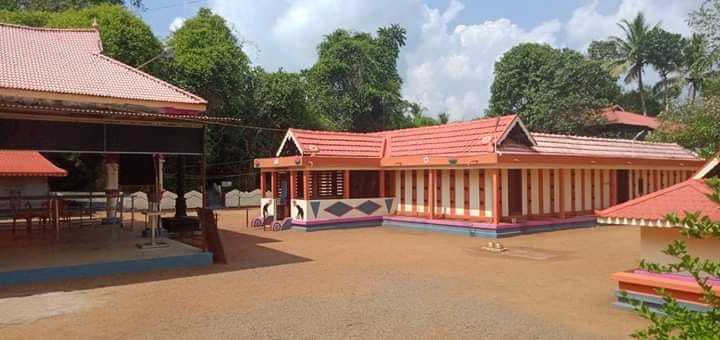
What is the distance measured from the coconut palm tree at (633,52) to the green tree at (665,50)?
0.51 meters

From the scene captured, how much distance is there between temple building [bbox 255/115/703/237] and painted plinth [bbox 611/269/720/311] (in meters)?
7.71

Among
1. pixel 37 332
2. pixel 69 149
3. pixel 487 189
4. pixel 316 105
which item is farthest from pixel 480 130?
pixel 316 105

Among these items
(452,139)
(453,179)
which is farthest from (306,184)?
(452,139)

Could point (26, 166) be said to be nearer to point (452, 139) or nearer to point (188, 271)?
point (188, 271)

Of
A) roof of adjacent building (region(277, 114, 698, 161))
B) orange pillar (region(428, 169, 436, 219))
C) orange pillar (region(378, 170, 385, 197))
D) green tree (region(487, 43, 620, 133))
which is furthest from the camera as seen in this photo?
green tree (region(487, 43, 620, 133))

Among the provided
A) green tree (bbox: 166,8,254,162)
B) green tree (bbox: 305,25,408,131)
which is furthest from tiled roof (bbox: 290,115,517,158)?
green tree (bbox: 305,25,408,131)

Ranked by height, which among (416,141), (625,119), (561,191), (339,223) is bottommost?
(339,223)

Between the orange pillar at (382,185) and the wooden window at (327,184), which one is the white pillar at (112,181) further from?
the orange pillar at (382,185)

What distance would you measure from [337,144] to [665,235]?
12655 millimetres

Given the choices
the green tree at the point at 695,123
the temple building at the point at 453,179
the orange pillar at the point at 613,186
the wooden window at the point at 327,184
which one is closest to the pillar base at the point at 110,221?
the temple building at the point at 453,179

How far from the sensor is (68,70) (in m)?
13.0

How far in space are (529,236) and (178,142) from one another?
961 cm

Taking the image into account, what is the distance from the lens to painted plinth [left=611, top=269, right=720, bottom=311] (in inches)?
247

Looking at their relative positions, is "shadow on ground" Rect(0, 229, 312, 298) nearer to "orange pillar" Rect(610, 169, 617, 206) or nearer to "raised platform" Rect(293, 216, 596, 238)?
"raised platform" Rect(293, 216, 596, 238)
